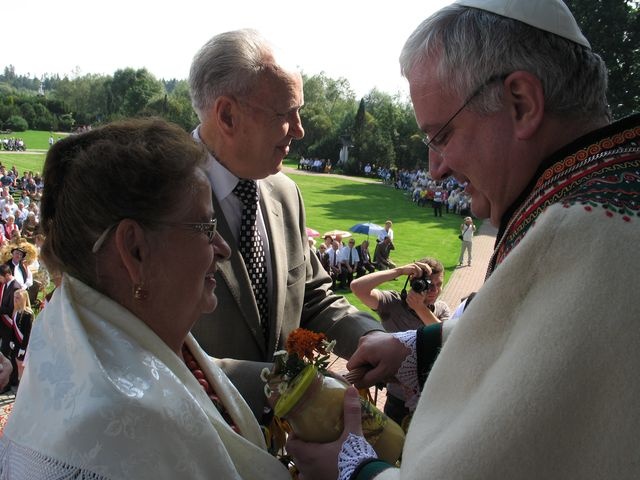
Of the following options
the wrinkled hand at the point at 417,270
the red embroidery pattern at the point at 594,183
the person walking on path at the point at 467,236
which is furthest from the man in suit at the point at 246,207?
the person walking on path at the point at 467,236

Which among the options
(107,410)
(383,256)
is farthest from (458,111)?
(383,256)

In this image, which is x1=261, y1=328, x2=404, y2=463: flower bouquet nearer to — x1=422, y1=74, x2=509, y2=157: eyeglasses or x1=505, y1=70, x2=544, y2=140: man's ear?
Answer: x1=422, y1=74, x2=509, y2=157: eyeglasses

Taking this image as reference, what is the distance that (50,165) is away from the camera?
1.84m

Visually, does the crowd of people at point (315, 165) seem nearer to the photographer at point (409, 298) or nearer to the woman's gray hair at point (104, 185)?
the photographer at point (409, 298)

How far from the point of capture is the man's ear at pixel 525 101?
1.67 metres

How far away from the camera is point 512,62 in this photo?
1.69m

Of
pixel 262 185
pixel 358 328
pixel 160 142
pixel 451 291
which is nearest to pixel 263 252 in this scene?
pixel 262 185

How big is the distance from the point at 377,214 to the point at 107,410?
36.2 meters

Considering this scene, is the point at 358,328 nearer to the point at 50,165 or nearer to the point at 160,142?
the point at 160,142

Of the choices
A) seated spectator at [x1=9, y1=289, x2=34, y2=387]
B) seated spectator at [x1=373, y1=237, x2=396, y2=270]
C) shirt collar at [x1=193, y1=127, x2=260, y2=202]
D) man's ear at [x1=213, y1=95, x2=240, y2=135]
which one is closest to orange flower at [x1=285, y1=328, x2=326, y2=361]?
shirt collar at [x1=193, y1=127, x2=260, y2=202]

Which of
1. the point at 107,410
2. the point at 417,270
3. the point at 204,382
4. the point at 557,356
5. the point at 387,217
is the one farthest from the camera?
the point at 387,217

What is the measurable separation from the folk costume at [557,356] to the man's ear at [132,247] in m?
1.03

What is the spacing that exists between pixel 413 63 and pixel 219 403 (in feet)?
4.81

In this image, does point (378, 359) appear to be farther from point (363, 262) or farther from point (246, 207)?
point (363, 262)
